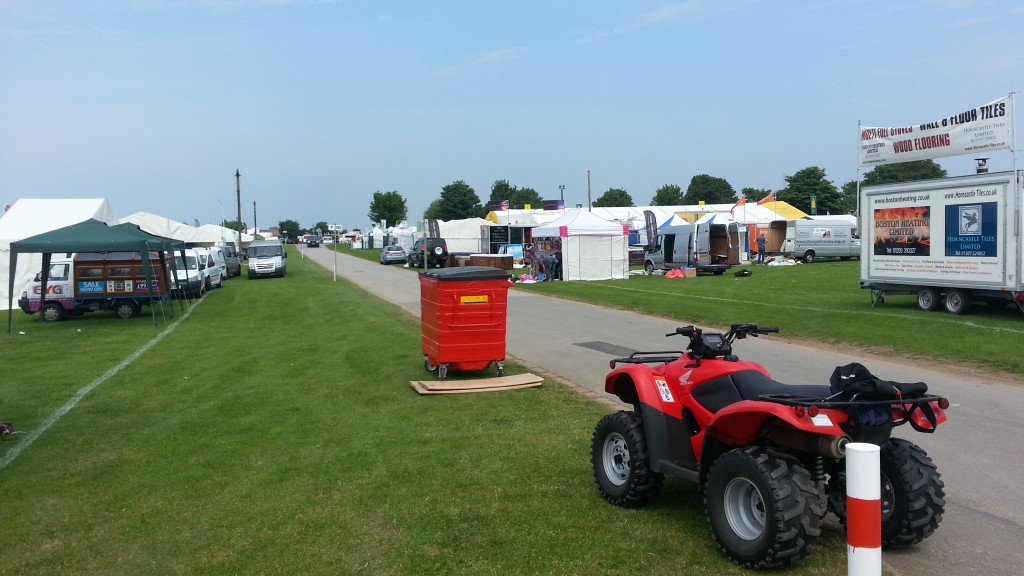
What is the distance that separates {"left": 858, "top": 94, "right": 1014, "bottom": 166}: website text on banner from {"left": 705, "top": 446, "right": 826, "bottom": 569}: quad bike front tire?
17.3 m

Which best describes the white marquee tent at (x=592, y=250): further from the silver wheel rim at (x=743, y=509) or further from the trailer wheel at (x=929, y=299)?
the silver wheel rim at (x=743, y=509)

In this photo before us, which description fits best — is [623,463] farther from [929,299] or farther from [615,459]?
[929,299]

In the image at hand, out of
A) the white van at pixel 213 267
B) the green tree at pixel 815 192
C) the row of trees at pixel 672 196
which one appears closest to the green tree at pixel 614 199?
the row of trees at pixel 672 196

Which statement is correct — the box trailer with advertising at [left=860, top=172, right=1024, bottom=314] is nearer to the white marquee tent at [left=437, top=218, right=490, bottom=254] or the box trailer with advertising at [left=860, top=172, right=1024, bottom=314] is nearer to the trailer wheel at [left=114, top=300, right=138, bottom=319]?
the trailer wheel at [left=114, top=300, right=138, bottom=319]

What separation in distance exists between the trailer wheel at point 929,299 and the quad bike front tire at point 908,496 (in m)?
15.5

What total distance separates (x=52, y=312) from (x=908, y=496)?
23940 millimetres

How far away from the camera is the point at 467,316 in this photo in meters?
11.5

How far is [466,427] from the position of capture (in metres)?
8.62

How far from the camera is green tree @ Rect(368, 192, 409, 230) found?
13275 cm

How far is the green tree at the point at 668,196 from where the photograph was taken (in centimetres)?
14250

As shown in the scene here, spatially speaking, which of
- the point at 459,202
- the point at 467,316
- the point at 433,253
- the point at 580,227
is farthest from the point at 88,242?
the point at 459,202

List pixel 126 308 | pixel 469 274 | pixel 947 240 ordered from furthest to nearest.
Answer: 1. pixel 126 308
2. pixel 947 240
3. pixel 469 274

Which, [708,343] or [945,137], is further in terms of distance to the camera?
[945,137]

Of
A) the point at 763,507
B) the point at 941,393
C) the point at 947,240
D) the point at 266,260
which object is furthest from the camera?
the point at 266,260
